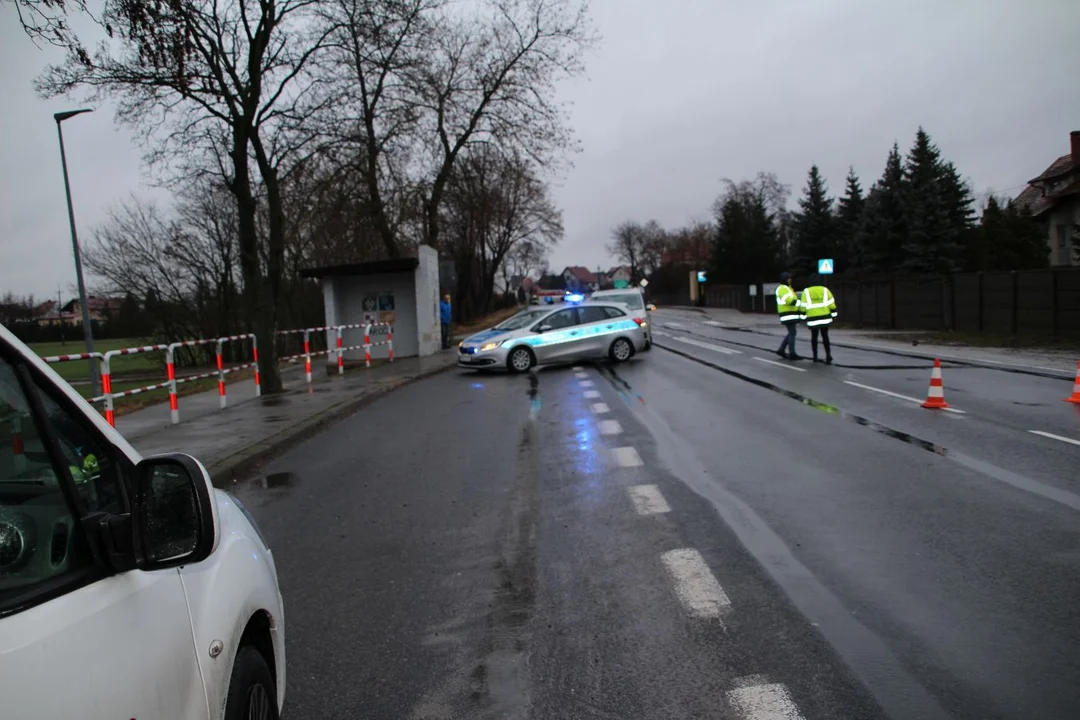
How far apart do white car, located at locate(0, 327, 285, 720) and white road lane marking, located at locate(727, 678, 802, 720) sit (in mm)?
1926

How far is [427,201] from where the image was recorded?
34750 mm

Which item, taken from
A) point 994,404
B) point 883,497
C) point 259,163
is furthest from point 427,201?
point 883,497

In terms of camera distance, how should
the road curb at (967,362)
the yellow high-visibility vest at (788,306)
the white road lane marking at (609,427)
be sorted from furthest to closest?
the yellow high-visibility vest at (788,306) < the road curb at (967,362) < the white road lane marking at (609,427)

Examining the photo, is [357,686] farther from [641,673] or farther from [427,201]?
[427,201]

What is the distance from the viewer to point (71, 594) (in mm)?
1885

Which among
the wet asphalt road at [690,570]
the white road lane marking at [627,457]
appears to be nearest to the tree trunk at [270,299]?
the wet asphalt road at [690,570]

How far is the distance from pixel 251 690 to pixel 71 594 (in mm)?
868

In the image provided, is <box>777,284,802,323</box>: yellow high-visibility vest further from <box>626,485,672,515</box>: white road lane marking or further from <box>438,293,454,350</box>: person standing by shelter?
<box>438,293,454,350</box>: person standing by shelter

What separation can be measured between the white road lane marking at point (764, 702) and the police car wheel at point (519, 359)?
16.7m

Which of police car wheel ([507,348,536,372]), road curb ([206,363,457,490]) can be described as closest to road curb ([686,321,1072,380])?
police car wheel ([507,348,536,372])

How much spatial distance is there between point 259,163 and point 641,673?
14.6 metres

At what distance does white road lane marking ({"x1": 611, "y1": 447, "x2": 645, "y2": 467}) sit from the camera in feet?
27.8

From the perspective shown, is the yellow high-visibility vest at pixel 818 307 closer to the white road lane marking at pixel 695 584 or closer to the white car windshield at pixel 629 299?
the white car windshield at pixel 629 299

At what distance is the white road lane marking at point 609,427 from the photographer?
34.5 feet
